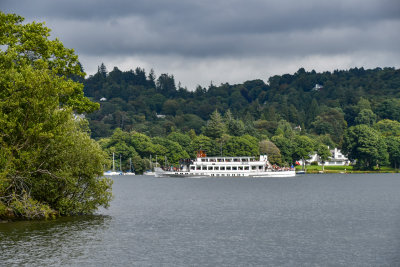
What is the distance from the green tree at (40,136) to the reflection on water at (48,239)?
159cm

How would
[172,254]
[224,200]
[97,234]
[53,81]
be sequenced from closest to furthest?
[172,254] < [97,234] < [53,81] < [224,200]

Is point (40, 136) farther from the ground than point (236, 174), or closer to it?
farther from the ground

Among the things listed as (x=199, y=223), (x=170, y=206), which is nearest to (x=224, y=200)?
(x=170, y=206)

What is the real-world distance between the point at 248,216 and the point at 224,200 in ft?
83.9

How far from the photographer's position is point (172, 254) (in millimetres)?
43938

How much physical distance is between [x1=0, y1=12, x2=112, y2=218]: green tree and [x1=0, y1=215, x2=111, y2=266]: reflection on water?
1586mm

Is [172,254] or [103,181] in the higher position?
[103,181]

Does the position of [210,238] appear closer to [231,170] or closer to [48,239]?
[48,239]

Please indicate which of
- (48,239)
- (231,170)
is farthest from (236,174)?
(48,239)

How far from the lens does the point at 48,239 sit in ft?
159

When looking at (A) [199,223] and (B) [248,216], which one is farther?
(B) [248,216]

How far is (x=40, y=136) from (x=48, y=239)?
32.2 feet

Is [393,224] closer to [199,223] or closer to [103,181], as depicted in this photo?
[199,223]

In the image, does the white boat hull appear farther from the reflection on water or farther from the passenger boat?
the reflection on water
